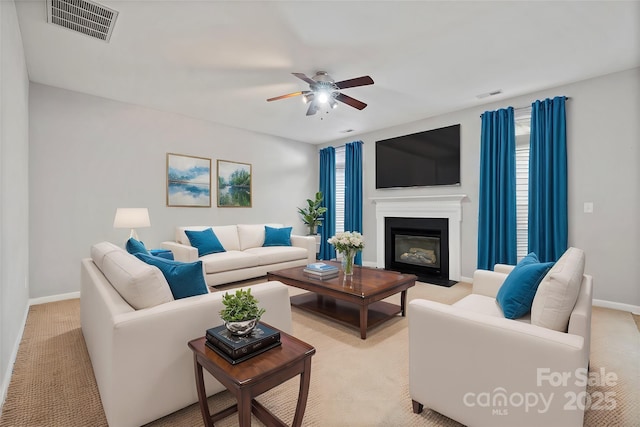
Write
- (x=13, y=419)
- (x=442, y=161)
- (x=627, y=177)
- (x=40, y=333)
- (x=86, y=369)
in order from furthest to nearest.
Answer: (x=442, y=161)
(x=627, y=177)
(x=40, y=333)
(x=86, y=369)
(x=13, y=419)

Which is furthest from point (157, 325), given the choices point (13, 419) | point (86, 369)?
point (86, 369)

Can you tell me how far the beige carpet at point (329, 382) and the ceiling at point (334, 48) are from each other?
265 cm

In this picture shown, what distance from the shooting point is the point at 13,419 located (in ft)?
5.25

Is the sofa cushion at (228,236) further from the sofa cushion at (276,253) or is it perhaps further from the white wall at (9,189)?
the white wall at (9,189)

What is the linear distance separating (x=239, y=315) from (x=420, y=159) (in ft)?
14.4

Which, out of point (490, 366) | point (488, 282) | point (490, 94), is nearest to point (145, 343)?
point (490, 366)

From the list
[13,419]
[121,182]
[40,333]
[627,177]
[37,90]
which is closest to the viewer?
[13,419]

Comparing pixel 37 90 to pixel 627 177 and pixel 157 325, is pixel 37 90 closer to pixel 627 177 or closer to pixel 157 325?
pixel 157 325

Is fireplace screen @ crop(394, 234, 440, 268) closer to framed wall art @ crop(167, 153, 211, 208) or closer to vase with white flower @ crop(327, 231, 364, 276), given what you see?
vase with white flower @ crop(327, 231, 364, 276)

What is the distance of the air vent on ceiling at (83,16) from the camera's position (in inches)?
86.0

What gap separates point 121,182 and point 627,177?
245 inches

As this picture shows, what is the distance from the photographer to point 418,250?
5133 millimetres

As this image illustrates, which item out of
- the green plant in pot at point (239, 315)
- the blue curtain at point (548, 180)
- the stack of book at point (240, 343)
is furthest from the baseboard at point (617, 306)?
the green plant in pot at point (239, 315)

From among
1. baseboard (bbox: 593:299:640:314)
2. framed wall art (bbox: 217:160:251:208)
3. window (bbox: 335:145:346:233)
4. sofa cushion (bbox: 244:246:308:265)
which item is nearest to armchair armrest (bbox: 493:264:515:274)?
baseboard (bbox: 593:299:640:314)
